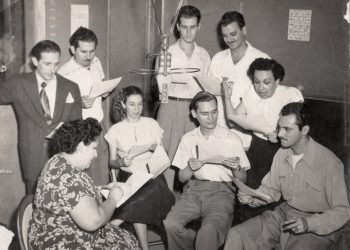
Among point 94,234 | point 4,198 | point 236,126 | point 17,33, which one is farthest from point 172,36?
point 94,234

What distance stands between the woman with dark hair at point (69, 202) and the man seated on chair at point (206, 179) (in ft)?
2.31

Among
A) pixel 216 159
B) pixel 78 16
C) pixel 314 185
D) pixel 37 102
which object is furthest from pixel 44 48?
pixel 314 185

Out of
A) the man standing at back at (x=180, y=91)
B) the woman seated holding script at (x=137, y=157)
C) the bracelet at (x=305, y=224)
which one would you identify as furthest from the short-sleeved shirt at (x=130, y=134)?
the bracelet at (x=305, y=224)

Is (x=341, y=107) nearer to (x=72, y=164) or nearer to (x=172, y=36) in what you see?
(x=172, y=36)

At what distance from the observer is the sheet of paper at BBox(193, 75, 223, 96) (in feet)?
10.6

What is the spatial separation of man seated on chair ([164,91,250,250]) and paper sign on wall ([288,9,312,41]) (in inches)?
58.8

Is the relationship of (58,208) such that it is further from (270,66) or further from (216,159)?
(270,66)

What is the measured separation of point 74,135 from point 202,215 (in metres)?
1.17

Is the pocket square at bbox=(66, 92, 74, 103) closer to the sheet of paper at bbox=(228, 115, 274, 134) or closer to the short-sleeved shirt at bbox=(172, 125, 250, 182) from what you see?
the short-sleeved shirt at bbox=(172, 125, 250, 182)

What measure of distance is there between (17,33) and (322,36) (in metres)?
2.73

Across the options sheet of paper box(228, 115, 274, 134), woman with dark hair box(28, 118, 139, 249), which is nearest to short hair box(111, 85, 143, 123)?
sheet of paper box(228, 115, 274, 134)

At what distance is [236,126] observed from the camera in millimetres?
3500

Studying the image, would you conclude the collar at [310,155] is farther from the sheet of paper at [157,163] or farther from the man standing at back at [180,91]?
the man standing at back at [180,91]

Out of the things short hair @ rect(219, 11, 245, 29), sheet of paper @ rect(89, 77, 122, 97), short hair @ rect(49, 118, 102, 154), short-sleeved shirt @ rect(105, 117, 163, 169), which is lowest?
short-sleeved shirt @ rect(105, 117, 163, 169)
